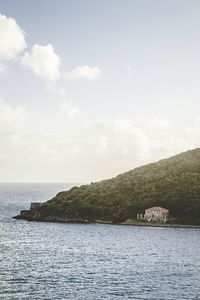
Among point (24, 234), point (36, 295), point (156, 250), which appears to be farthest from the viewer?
point (24, 234)

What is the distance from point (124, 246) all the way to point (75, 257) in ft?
84.7

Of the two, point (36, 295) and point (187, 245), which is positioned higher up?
point (187, 245)

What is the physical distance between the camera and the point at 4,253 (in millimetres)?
128750

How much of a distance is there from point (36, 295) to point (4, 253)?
49.6 meters

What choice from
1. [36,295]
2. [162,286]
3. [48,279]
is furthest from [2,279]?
[162,286]

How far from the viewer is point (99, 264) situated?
4454 inches

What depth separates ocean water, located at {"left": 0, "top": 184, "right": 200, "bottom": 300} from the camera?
280ft

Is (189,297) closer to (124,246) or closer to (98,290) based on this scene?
(98,290)

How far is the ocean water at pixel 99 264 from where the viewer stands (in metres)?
85.3

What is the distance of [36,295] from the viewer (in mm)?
81312

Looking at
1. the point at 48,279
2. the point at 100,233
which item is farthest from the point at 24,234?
the point at 48,279

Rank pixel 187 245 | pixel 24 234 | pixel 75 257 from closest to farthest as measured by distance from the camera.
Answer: pixel 75 257
pixel 187 245
pixel 24 234

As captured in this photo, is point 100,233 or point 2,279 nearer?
point 2,279

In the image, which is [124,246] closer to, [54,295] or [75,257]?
[75,257]
